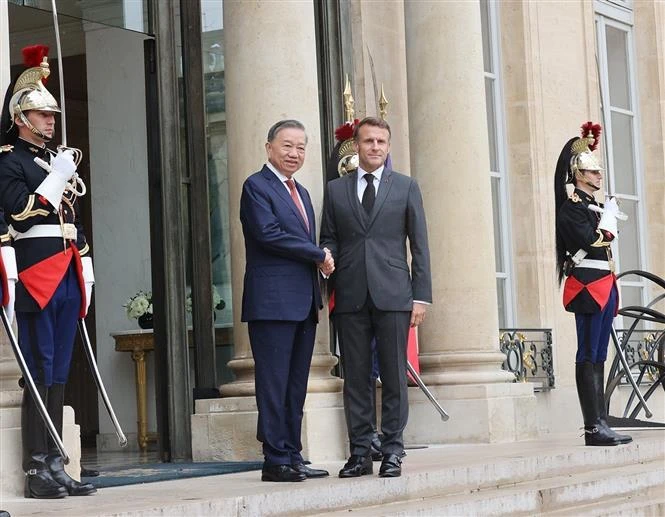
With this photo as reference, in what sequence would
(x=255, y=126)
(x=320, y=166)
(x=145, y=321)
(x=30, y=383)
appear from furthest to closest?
1. (x=145, y=321)
2. (x=320, y=166)
3. (x=255, y=126)
4. (x=30, y=383)

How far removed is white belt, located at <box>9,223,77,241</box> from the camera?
646 centimetres

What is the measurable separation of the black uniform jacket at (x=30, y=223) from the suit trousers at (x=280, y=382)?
106 cm

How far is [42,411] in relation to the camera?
6.13 metres

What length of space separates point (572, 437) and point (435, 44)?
9.45 ft

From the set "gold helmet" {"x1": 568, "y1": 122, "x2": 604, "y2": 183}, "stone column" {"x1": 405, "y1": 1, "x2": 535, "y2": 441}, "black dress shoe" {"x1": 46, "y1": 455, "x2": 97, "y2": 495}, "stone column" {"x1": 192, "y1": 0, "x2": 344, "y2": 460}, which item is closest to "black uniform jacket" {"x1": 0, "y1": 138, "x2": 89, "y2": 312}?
"black dress shoe" {"x1": 46, "y1": 455, "x2": 97, "y2": 495}

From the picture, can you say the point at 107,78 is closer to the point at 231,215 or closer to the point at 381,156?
the point at 231,215

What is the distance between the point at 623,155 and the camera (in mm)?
14539

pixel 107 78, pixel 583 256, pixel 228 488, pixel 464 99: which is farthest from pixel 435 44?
pixel 228 488

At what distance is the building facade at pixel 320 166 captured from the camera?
872 cm

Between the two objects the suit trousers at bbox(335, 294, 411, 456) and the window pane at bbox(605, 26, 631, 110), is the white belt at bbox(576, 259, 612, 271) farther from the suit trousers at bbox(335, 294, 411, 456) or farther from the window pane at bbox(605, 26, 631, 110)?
the window pane at bbox(605, 26, 631, 110)

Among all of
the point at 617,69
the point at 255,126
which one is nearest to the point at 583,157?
the point at 255,126

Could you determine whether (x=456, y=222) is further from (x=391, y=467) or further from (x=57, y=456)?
(x=57, y=456)

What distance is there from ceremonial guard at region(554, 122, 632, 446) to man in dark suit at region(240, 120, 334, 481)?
2.39 metres

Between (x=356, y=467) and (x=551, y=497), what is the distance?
1.11 metres
